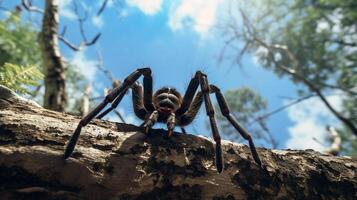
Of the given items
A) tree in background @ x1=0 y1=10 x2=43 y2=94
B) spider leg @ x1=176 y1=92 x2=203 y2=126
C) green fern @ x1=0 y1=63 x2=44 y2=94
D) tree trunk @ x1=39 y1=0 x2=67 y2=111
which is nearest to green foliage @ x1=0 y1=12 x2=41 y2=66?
tree in background @ x1=0 y1=10 x2=43 y2=94

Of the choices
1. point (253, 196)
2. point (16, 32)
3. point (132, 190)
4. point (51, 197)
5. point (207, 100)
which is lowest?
point (51, 197)

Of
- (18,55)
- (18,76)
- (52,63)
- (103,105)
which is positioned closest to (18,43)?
(18,55)

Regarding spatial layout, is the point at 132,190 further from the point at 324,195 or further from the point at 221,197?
the point at 324,195

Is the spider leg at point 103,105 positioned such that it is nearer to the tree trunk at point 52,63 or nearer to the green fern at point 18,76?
the green fern at point 18,76

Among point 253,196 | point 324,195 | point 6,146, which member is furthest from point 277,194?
point 6,146

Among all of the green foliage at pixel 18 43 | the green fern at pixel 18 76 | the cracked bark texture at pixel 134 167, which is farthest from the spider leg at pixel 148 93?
the green foliage at pixel 18 43

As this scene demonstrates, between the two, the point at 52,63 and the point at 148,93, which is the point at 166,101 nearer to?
the point at 148,93
